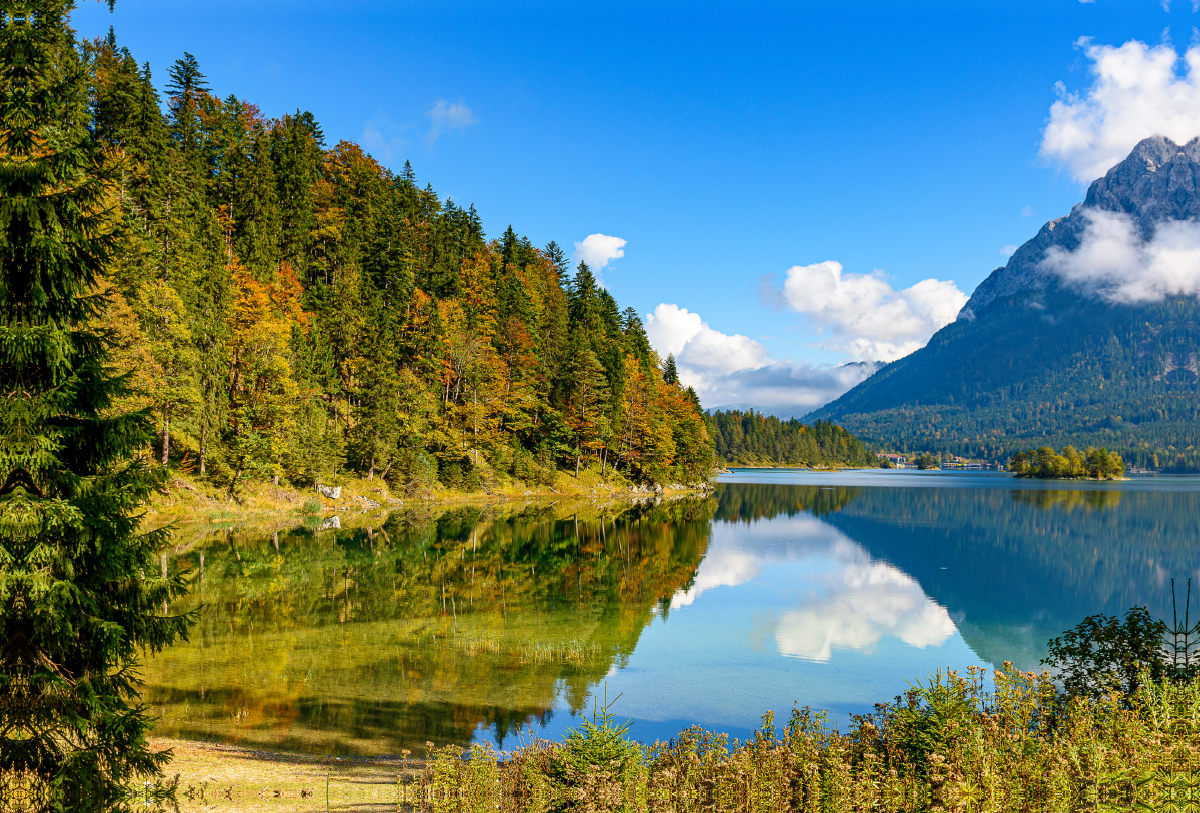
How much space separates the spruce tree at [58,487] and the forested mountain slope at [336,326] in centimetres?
2131

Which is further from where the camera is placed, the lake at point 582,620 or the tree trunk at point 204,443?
the tree trunk at point 204,443

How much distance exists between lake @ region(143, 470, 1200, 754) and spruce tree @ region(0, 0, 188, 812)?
5179mm

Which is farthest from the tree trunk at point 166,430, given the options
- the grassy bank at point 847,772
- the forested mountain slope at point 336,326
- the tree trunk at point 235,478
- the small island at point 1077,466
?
the small island at point 1077,466

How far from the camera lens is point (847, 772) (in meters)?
7.60

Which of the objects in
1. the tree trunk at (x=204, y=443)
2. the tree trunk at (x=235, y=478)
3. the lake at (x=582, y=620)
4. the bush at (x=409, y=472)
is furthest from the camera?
the bush at (x=409, y=472)

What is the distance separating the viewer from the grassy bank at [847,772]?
7.18m

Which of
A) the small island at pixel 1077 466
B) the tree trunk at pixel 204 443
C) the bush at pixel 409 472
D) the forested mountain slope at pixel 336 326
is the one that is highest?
the forested mountain slope at pixel 336 326

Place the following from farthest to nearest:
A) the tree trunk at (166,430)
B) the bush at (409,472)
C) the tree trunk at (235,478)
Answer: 1. the bush at (409,472)
2. the tree trunk at (235,478)
3. the tree trunk at (166,430)

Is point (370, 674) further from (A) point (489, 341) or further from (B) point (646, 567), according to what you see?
(A) point (489, 341)

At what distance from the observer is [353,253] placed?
A: 65000 mm

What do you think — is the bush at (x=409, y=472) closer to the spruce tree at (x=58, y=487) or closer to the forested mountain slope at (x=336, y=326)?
the forested mountain slope at (x=336, y=326)

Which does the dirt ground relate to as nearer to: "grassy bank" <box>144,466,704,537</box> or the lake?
the lake

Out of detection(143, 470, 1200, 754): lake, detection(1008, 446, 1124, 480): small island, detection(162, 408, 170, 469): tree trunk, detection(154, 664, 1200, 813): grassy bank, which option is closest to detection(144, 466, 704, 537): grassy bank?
detection(162, 408, 170, 469): tree trunk

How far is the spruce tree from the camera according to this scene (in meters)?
7.34
